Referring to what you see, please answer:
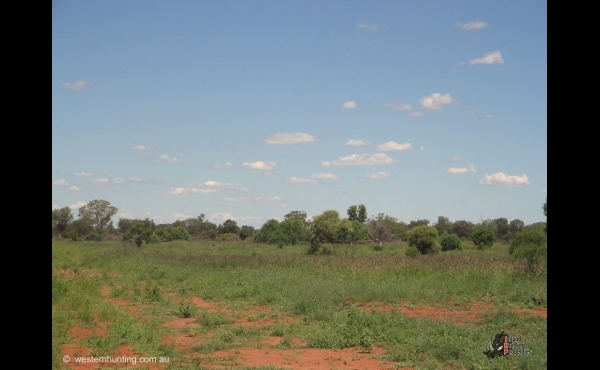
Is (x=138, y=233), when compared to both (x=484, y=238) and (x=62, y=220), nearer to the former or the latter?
(x=62, y=220)

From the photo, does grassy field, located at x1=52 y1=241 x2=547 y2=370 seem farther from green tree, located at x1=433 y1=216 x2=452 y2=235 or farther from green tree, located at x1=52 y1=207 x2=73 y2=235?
green tree, located at x1=433 y1=216 x2=452 y2=235

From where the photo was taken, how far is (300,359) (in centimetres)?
506

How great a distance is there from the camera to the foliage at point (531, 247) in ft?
31.2

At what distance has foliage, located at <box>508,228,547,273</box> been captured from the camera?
375 inches

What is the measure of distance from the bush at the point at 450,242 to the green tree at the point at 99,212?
362 inches

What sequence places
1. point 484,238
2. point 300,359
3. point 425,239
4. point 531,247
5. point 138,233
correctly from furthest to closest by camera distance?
point 138,233 < point 484,238 < point 425,239 < point 531,247 < point 300,359

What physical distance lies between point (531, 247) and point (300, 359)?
6.52m

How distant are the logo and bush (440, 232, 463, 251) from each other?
9358 millimetres

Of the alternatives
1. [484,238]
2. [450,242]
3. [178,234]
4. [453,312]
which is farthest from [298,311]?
[178,234]

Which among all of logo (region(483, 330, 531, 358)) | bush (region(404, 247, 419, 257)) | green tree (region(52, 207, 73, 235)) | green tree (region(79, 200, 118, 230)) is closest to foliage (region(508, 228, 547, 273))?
bush (region(404, 247, 419, 257))

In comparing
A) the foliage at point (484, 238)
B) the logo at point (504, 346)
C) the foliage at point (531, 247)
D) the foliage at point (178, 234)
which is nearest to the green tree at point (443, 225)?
the foliage at point (484, 238)

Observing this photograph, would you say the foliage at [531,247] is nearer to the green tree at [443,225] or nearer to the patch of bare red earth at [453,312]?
the patch of bare red earth at [453,312]
